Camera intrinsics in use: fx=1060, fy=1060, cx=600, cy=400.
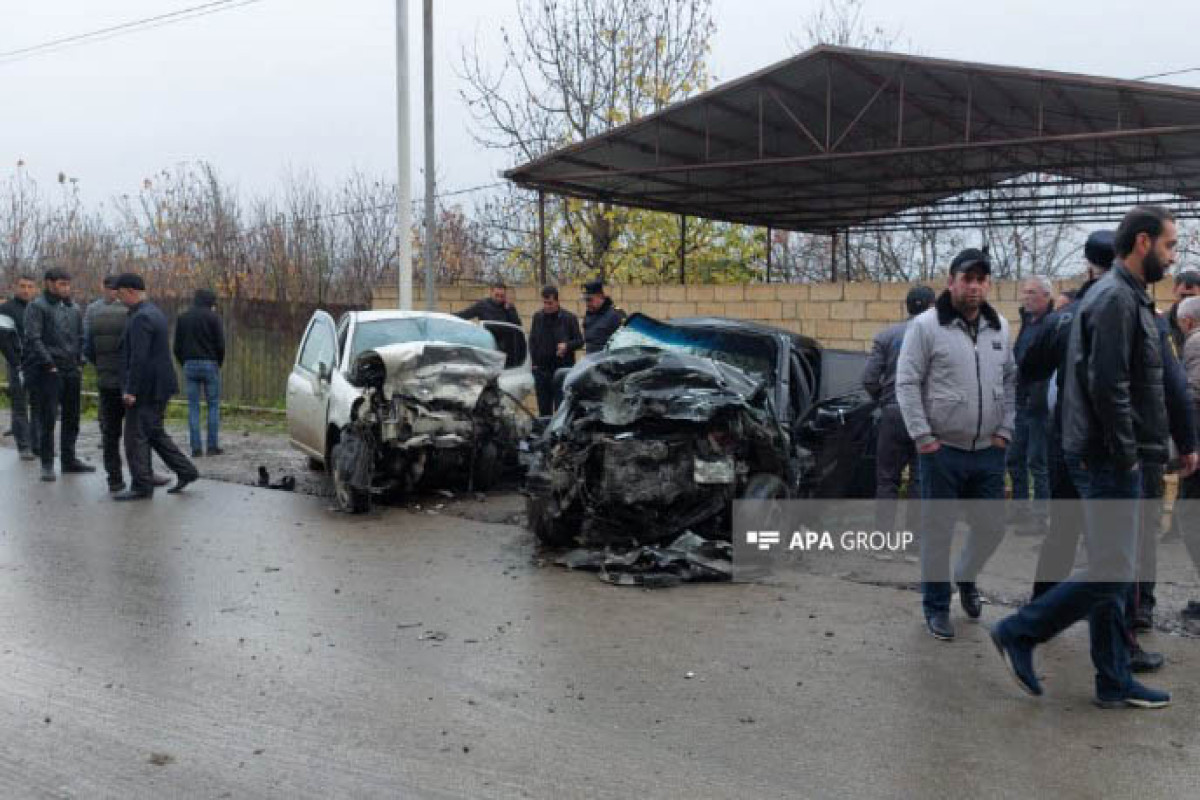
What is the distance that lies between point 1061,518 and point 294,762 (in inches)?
138

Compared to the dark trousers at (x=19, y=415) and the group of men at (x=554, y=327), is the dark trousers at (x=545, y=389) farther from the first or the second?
the dark trousers at (x=19, y=415)

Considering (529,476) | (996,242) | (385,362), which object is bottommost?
(529,476)

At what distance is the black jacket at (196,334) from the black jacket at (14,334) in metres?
1.56

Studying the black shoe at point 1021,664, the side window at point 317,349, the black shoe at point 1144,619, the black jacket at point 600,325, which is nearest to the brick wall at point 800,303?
the black jacket at point 600,325

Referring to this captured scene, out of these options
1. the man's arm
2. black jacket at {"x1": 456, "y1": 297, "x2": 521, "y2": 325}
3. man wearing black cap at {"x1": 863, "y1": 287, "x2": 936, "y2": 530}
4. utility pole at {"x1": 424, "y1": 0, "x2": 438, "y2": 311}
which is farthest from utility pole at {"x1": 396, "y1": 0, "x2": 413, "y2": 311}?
the man's arm

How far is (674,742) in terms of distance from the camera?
4.01 metres

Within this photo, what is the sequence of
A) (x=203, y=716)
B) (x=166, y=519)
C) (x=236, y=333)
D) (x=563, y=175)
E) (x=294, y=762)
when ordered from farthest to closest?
1. (x=236, y=333)
2. (x=563, y=175)
3. (x=166, y=519)
4. (x=203, y=716)
5. (x=294, y=762)

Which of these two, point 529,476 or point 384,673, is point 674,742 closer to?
point 384,673

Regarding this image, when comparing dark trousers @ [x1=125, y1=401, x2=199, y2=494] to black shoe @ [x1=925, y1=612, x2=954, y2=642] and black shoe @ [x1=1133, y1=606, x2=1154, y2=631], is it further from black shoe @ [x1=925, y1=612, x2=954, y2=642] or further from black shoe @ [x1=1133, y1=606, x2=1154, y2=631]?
black shoe @ [x1=1133, y1=606, x2=1154, y2=631]

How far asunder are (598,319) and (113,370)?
467 centimetres

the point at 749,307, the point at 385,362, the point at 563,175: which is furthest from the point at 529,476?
the point at 563,175

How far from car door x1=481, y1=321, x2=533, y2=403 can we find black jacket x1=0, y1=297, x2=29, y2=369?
16.6ft

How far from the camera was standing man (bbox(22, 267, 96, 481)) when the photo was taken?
10.6 m

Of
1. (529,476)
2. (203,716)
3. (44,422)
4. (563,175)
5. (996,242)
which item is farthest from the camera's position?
(996,242)
